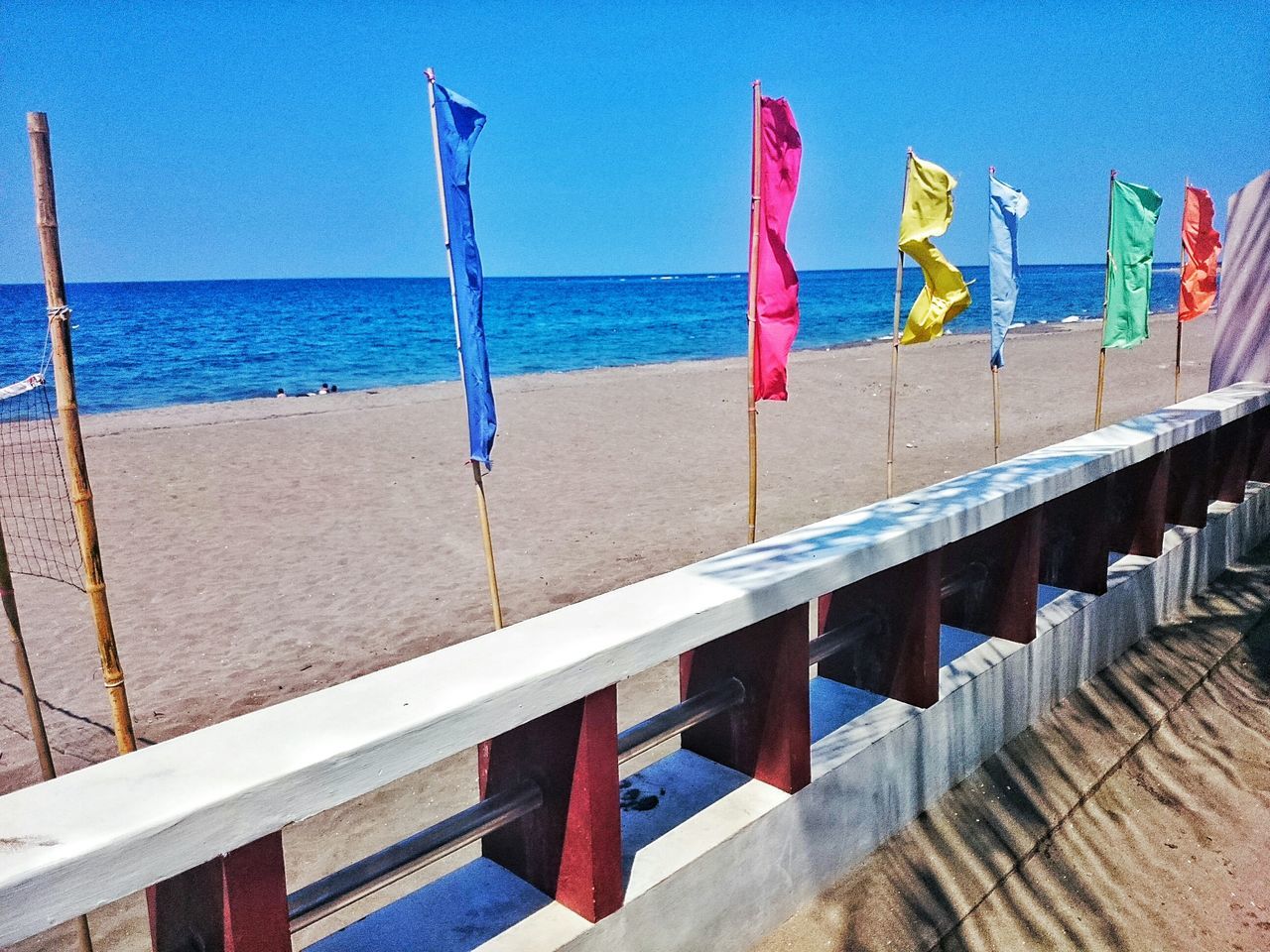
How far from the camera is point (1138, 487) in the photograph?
442cm

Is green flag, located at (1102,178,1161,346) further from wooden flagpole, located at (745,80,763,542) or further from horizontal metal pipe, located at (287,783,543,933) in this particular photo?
horizontal metal pipe, located at (287,783,543,933)

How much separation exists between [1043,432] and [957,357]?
11.8 meters

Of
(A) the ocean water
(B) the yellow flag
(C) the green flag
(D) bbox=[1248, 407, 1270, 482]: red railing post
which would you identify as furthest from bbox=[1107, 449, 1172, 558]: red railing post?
(A) the ocean water

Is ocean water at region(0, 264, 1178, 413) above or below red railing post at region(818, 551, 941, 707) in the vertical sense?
below

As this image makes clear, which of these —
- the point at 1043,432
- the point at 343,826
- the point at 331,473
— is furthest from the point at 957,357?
the point at 343,826

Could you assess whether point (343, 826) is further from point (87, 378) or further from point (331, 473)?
point (87, 378)

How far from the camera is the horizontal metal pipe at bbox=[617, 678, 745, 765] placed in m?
2.29

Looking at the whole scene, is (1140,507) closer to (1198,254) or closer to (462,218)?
(462,218)

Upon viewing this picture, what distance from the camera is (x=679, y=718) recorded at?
7.74 ft

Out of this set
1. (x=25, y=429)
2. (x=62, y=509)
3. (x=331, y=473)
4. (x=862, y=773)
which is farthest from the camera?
(x=25, y=429)

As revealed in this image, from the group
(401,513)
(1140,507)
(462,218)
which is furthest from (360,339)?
(1140,507)

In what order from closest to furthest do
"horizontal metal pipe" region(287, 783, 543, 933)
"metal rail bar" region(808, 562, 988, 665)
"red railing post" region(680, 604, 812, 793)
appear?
"horizontal metal pipe" region(287, 783, 543, 933)
"red railing post" region(680, 604, 812, 793)
"metal rail bar" region(808, 562, 988, 665)

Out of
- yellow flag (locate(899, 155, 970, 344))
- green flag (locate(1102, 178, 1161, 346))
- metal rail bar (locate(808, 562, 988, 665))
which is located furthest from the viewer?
green flag (locate(1102, 178, 1161, 346))

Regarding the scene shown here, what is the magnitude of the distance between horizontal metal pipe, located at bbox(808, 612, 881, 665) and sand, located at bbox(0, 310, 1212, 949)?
1.81m
